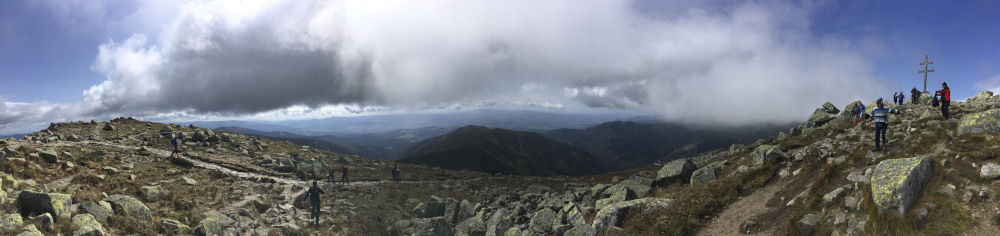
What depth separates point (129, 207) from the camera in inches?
746

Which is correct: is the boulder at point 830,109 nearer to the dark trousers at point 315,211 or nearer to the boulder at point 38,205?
the dark trousers at point 315,211

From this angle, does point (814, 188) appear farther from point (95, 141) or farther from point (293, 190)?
point (95, 141)

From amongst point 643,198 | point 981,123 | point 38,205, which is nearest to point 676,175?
point 643,198

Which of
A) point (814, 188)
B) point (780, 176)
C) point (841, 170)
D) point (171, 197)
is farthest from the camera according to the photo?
point (171, 197)

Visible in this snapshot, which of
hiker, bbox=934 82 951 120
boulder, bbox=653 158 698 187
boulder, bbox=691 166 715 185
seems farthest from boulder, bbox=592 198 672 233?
hiker, bbox=934 82 951 120

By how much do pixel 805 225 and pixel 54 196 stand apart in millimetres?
33005

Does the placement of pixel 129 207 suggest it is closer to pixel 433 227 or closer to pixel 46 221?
pixel 46 221

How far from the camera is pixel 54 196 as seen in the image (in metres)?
16.1

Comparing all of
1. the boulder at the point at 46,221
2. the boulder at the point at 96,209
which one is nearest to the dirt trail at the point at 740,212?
the boulder at the point at 46,221

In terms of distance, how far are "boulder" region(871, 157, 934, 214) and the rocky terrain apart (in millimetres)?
46

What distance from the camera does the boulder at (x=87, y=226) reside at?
14583 mm

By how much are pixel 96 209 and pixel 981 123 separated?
144 feet

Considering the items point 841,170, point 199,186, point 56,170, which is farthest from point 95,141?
point 841,170

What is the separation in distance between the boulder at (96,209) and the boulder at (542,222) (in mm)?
22488
